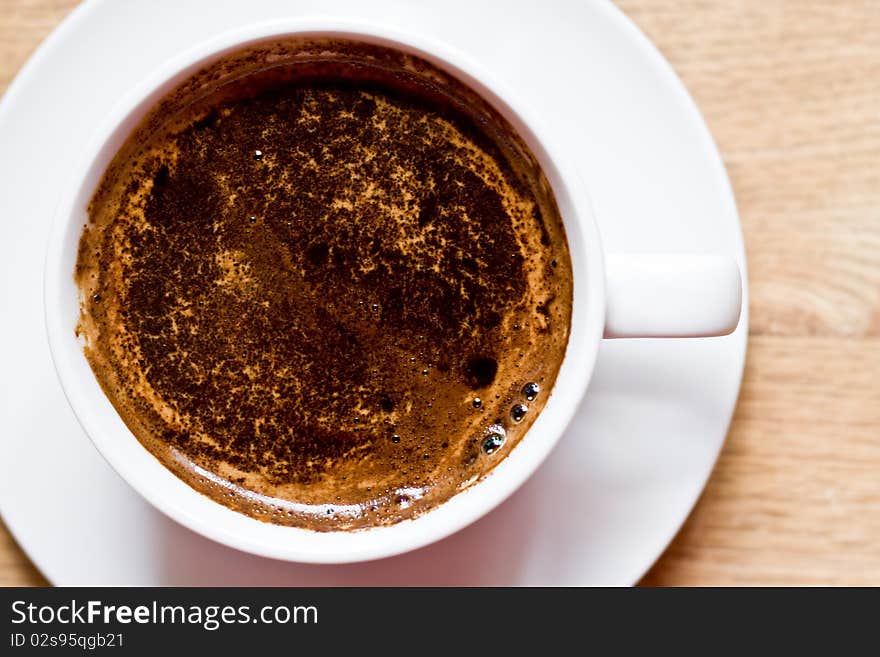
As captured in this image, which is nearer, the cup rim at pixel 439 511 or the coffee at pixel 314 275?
the cup rim at pixel 439 511

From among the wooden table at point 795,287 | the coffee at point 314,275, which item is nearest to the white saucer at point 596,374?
the coffee at point 314,275

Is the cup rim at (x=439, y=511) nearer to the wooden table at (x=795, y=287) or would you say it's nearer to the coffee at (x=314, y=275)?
the coffee at (x=314, y=275)

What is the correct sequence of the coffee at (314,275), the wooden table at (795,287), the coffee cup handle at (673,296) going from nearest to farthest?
the coffee cup handle at (673,296) → the coffee at (314,275) → the wooden table at (795,287)

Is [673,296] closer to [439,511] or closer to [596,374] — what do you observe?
[596,374]

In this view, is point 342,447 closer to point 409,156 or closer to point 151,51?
point 409,156
